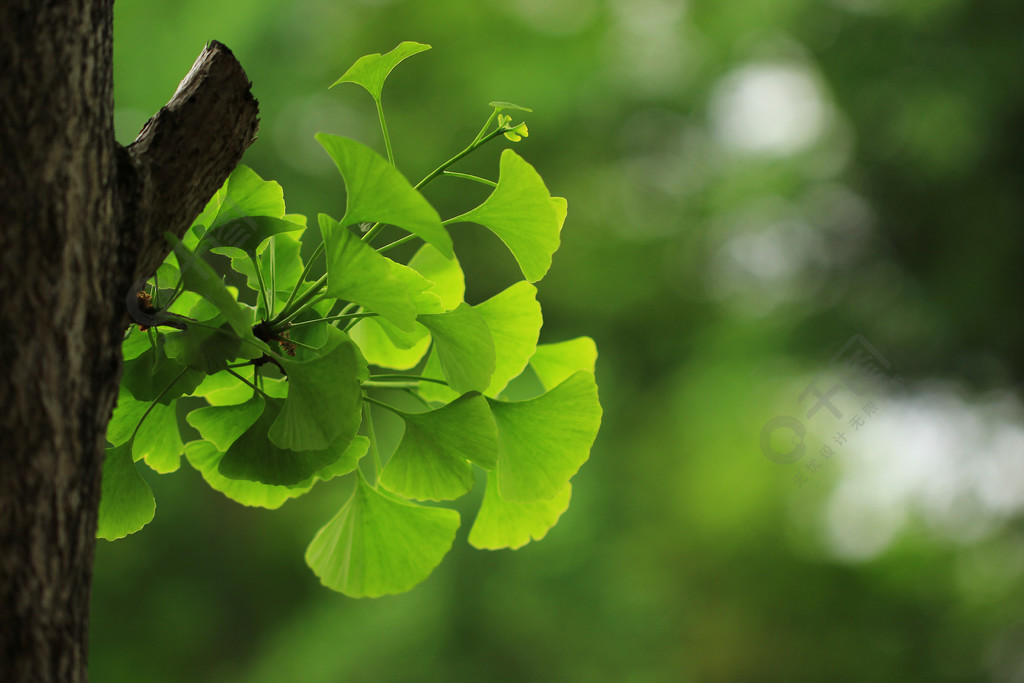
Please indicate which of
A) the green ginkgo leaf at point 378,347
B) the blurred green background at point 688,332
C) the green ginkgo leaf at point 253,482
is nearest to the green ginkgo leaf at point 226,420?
the green ginkgo leaf at point 253,482

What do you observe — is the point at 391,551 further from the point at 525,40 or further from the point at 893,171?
the point at 893,171

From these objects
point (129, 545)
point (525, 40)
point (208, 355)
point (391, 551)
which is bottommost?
point (129, 545)

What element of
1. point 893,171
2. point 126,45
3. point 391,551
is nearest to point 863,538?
point 893,171

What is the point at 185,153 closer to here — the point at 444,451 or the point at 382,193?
the point at 382,193

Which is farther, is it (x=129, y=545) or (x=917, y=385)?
(x=917, y=385)

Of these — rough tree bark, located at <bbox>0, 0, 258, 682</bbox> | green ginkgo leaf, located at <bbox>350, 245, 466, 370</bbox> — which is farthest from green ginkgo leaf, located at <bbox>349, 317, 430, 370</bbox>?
rough tree bark, located at <bbox>0, 0, 258, 682</bbox>

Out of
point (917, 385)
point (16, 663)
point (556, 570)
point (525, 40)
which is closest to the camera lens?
point (16, 663)

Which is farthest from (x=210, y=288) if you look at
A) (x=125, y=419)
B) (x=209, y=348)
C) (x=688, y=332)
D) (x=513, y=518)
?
(x=688, y=332)
